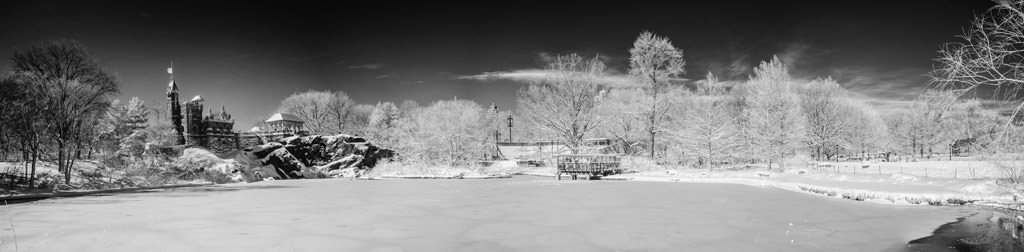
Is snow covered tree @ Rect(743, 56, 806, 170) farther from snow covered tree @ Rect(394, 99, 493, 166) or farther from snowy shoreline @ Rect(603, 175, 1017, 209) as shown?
snow covered tree @ Rect(394, 99, 493, 166)

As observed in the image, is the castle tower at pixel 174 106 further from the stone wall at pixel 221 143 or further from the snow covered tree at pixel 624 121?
the snow covered tree at pixel 624 121

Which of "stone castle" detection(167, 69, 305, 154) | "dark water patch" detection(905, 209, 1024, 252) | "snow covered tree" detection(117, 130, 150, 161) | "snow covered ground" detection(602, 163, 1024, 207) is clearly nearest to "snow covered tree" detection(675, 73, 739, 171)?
"snow covered ground" detection(602, 163, 1024, 207)

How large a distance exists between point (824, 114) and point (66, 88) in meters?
53.3

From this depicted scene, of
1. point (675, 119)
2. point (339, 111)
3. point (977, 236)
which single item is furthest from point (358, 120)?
point (977, 236)

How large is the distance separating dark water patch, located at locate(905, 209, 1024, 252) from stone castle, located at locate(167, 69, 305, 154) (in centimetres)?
5960

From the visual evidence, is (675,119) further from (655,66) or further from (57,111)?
(57,111)

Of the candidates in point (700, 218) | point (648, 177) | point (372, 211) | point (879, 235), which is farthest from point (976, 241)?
point (648, 177)

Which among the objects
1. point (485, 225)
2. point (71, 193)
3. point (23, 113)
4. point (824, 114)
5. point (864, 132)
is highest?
point (824, 114)

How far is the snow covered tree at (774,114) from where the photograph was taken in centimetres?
3372

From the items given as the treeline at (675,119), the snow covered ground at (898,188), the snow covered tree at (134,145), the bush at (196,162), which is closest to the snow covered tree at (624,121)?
the treeline at (675,119)

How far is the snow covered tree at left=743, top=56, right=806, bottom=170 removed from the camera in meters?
33.7

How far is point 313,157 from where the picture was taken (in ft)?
155

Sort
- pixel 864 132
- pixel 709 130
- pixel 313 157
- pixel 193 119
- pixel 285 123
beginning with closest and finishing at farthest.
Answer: pixel 709 130 < pixel 313 157 < pixel 864 132 < pixel 193 119 < pixel 285 123

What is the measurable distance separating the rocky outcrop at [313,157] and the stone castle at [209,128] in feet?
44.8
